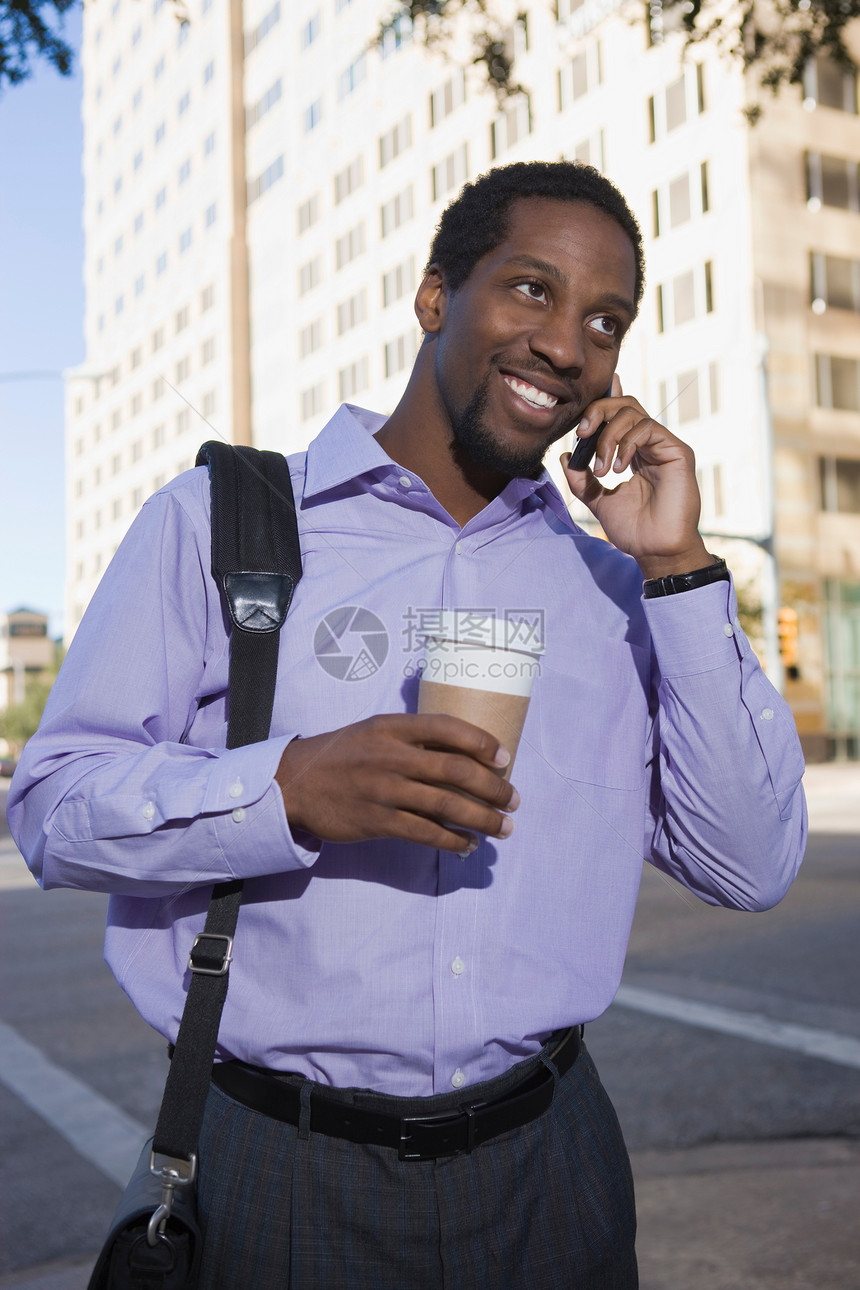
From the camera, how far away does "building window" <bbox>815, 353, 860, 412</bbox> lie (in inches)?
1252

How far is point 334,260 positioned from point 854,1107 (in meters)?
47.5

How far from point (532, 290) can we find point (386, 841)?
932 millimetres

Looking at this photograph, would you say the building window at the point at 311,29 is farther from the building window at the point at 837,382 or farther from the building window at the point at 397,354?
the building window at the point at 837,382

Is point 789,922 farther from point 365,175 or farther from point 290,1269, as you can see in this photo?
point 365,175

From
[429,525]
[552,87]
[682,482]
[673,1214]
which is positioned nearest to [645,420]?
[682,482]

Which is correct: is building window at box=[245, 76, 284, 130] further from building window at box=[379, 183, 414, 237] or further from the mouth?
the mouth

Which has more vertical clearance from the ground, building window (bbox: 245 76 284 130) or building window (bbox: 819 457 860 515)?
building window (bbox: 245 76 284 130)

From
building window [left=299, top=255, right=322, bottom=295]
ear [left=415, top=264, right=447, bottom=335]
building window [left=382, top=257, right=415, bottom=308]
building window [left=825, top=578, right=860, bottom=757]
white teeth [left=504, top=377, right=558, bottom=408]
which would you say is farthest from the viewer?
building window [left=299, top=255, right=322, bottom=295]

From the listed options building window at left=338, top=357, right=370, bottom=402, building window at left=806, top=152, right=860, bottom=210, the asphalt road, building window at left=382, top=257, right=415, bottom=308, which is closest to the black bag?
the asphalt road

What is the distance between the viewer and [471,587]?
1.87 m

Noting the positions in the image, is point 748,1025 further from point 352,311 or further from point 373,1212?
point 352,311

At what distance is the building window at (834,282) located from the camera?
31.8 meters

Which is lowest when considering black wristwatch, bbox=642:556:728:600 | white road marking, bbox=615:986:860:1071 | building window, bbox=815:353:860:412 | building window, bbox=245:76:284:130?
white road marking, bbox=615:986:860:1071

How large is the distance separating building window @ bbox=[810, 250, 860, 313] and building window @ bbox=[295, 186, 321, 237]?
25.8 metres
